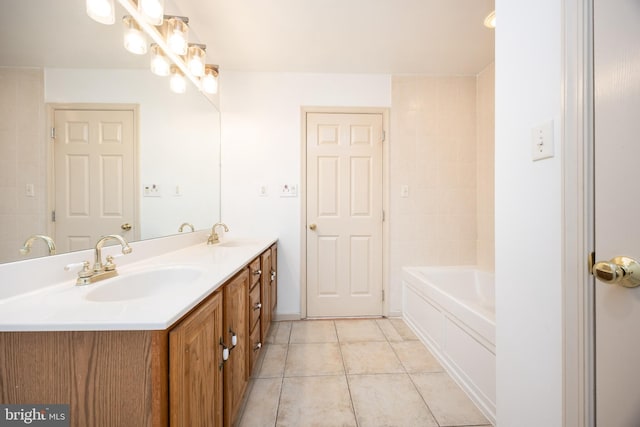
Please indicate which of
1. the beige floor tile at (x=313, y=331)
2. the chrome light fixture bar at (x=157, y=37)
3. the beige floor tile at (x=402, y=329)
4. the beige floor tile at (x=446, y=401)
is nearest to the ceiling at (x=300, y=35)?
the chrome light fixture bar at (x=157, y=37)

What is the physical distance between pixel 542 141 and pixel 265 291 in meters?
1.66

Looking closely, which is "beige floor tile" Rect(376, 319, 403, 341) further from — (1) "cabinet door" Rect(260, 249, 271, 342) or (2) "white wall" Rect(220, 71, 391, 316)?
(1) "cabinet door" Rect(260, 249, 271, 342)

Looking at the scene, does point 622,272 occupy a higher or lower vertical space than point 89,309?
higher

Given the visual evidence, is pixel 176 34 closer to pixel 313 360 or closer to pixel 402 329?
pixel 313 360

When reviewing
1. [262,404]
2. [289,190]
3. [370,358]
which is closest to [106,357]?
[262,404]

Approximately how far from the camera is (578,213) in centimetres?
62

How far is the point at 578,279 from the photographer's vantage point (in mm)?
616

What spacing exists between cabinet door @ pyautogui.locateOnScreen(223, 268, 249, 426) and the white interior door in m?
1.13

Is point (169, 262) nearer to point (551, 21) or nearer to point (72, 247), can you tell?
point (72, 247)

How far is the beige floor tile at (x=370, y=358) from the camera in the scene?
1564mm

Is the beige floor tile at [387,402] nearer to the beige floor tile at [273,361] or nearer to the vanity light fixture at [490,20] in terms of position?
the beige floor tile at [273,361]

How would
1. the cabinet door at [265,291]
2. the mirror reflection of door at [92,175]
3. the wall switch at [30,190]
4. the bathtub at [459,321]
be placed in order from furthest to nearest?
the cabinet door at [265,291]
the bathtub at [459,321]
the mirror reflection of door at [92,175]
the wall switch at [30,190]

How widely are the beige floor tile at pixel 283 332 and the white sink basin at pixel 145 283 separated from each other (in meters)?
1.12

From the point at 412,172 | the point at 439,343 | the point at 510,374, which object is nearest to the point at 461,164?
the point at 412,172
